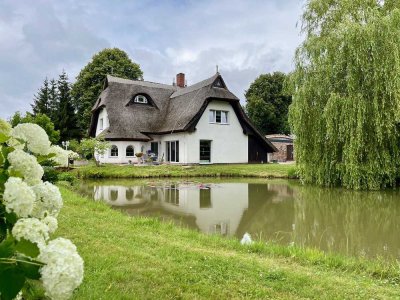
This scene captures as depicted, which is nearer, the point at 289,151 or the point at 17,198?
the point at 17,198

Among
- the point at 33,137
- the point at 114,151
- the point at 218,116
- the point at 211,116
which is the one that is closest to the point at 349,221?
the point at 33,137

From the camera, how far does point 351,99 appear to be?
516 inches

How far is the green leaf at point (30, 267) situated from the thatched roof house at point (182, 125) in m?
21.1

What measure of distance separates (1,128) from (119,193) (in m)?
11.7

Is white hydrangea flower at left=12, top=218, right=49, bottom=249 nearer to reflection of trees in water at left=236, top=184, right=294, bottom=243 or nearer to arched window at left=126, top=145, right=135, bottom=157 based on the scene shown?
reflection of trees in water at left=236, top=184, right=294, bottom=243

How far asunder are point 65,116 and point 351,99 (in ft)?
85.1

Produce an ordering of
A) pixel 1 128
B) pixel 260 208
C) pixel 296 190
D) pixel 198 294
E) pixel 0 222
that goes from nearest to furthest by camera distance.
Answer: pixel 0 222 → pixel 1 128 → pixel 198 294 → pixel 260 208 → pixel 296 190

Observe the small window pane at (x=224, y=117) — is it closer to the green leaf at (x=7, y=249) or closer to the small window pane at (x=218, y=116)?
the small window pane at (x=218, y=116)

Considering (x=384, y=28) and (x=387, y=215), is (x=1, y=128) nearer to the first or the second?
(x=387, y=215)

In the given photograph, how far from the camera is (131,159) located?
23.7 meters

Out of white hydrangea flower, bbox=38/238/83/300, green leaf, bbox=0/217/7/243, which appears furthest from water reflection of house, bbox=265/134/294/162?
white hydrangea flower, bbox=38/238/83/300

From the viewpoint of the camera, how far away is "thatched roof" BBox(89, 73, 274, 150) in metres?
23.3

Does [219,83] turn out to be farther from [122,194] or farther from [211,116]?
[122,194]

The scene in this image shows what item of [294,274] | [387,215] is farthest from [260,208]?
[294,274]
